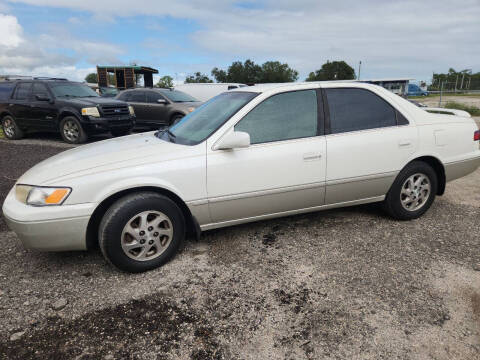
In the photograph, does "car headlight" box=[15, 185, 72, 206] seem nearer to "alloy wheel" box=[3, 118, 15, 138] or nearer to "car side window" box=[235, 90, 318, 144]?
"car side window" box=[235, 90, 318, 144]

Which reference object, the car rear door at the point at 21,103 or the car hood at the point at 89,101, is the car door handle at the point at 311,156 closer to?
→ the car hood at the point at 89,101

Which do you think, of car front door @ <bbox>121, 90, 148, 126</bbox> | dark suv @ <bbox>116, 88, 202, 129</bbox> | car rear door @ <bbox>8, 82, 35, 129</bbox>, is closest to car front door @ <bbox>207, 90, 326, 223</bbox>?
dark suv @ <bbox>116, 88, 202, 129</bbox>

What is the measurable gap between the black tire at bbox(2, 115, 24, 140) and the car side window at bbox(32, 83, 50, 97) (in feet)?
4.03

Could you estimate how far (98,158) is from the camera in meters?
2.92

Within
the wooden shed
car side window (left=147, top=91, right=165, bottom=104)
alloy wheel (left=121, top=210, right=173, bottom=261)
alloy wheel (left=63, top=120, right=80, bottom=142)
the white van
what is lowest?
alloy wheel (left=121, top=210, right=173, bottom=261)

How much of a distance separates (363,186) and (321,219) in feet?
2.25

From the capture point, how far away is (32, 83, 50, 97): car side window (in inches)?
360

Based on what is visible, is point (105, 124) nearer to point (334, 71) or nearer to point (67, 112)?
point (67, 112)

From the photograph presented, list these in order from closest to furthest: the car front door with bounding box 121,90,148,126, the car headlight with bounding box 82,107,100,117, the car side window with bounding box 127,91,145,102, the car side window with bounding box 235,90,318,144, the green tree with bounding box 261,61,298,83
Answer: the car side window with bounding box 235,90,318,144 → the car headlight with bounding box 82,107,100,117 → the car front door with bounding box 121,90,148,126 → the car side window with bounding box 127,91,145,102 → the green tree with bounding box 261,61,298,83

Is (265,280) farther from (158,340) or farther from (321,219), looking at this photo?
(321,219)

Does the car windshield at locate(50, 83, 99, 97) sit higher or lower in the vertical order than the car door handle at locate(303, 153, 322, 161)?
higher

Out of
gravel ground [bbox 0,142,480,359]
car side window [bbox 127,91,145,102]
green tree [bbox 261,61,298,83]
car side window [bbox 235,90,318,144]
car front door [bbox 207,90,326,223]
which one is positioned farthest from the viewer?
green tree [bbox 261,61,298,83]

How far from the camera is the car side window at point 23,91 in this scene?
9.44 m

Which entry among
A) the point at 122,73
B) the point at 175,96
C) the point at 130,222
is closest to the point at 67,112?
the point at 175,96
